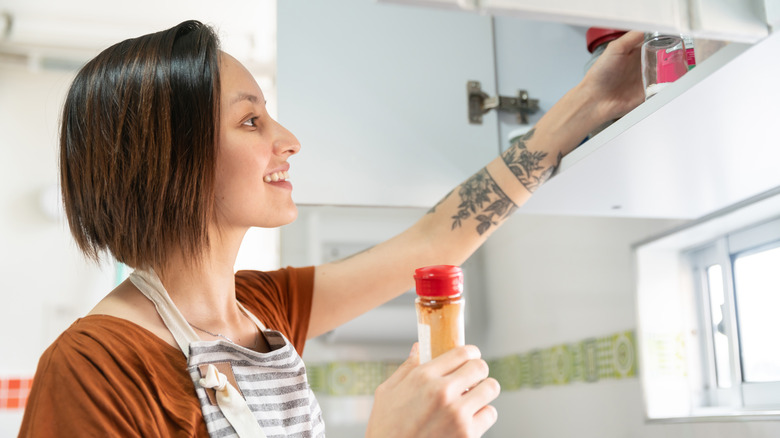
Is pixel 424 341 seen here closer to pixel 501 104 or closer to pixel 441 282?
pixel 441 282

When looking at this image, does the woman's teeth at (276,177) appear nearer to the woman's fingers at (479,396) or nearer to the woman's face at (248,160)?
the woman's face at (248,160)

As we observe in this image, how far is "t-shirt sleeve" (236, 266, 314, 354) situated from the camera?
1.11 m

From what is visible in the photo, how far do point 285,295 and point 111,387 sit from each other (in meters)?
0.42

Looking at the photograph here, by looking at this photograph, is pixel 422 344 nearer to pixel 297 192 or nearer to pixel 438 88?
pixel 297 192

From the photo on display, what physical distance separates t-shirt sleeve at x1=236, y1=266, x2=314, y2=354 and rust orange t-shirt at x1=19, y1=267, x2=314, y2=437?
0.26m

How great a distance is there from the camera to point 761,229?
117cm

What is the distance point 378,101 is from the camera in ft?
4.11

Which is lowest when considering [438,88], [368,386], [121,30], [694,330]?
[368,386]

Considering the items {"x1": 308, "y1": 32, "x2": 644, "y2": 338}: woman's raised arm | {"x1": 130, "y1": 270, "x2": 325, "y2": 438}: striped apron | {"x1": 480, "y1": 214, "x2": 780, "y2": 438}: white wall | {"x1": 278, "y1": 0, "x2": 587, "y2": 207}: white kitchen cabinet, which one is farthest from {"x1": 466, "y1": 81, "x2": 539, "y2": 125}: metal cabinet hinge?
{"x1": 130, "y1": 270, "x2": 325, "y2": 438}: striped apron

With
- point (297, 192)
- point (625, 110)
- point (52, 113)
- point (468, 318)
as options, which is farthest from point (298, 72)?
point (52, 113)

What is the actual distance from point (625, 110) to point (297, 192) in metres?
0.52

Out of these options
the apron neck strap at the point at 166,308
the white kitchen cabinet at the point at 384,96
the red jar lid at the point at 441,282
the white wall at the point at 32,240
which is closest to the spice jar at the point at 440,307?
the red jar lid at the point at 441,282

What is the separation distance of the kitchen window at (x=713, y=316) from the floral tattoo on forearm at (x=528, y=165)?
347 mm

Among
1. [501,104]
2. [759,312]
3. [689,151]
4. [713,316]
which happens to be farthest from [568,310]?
[689,151]
